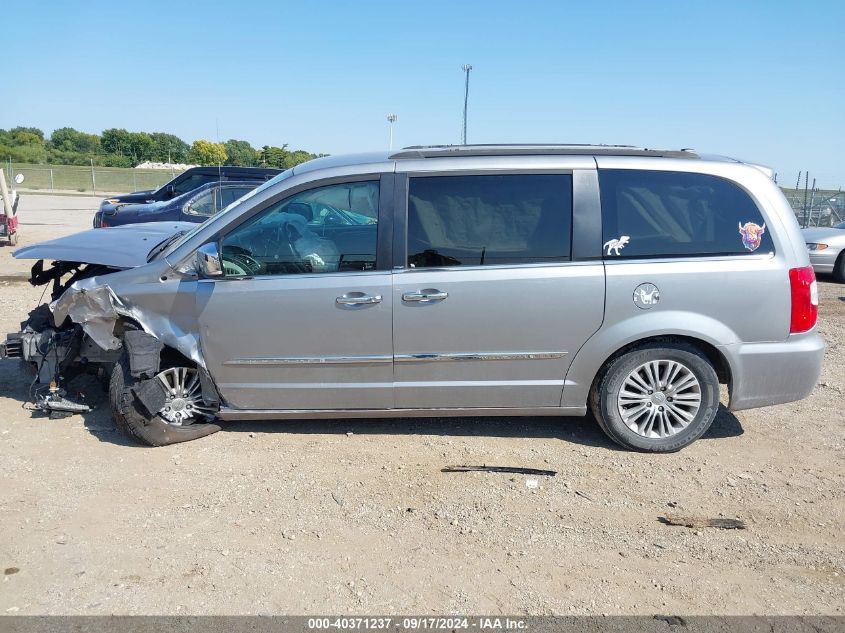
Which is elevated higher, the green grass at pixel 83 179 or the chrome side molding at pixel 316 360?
the green grass at pixel 83 179

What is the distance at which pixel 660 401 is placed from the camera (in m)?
4.81

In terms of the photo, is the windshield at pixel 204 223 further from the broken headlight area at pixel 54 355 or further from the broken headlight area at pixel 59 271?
the broken headlight area at pixel 54 355

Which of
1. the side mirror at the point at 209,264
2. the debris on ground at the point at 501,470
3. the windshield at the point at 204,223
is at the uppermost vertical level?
the windshield at the point at 204,223

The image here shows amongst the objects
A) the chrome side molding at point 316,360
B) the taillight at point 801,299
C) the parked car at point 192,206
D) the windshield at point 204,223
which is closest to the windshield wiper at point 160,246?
the windshield at point 204,223

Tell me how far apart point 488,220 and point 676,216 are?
1.27 meters

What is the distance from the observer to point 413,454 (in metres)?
4.81

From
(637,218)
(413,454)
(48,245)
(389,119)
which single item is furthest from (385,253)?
(389,119)

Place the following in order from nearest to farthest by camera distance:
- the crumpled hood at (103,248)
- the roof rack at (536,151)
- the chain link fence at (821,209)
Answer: the roof rack at (536,151) < the crumpled hood at (103,248) < the chain link fence at (821,209)

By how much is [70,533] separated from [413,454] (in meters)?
2.10

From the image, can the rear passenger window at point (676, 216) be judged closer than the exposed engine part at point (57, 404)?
Yes

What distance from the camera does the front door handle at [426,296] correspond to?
458 centimetres

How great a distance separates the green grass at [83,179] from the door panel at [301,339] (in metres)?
43.0

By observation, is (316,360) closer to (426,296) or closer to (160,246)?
(426,296)

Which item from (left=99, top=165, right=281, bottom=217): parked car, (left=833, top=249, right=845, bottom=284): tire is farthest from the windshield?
(left=833, top=249, right=845, bottom=284): tire
